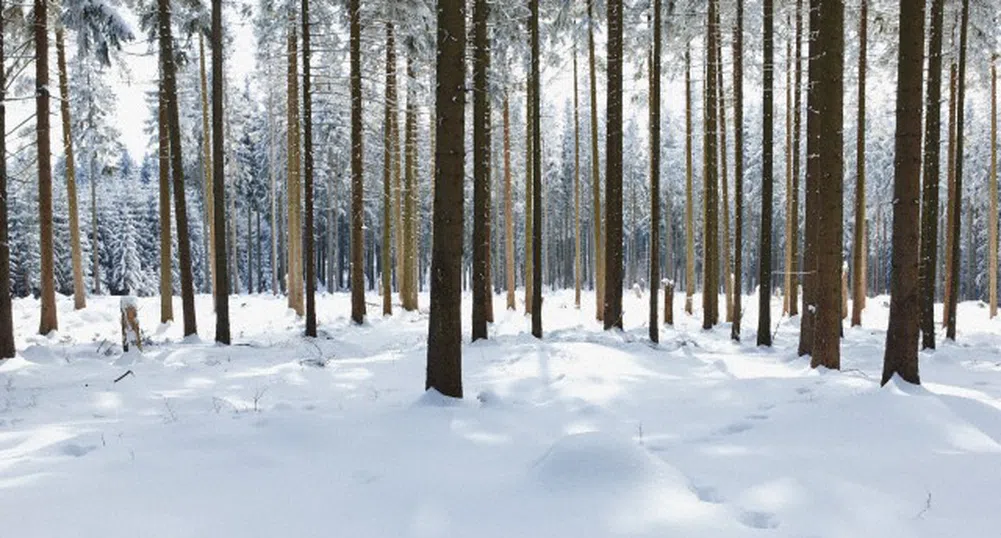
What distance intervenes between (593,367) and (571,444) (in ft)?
16.1

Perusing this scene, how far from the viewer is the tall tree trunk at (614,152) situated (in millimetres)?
13484

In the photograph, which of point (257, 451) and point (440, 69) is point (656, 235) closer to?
point (440, 69)

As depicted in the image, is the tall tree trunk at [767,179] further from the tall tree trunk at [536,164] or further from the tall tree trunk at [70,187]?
the tall tree trunk at [70,187]

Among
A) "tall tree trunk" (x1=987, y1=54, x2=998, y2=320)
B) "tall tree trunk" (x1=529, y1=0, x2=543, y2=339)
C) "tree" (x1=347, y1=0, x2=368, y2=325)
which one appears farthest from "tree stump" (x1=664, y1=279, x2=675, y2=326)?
"tall tree trunk" (x1=987, y1=54, x2=998, y2=320)

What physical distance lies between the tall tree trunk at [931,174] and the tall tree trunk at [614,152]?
5899mm

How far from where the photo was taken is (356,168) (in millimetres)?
15891

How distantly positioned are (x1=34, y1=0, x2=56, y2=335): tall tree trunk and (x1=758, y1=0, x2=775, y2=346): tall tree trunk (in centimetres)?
1383

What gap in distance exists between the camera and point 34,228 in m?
49.1

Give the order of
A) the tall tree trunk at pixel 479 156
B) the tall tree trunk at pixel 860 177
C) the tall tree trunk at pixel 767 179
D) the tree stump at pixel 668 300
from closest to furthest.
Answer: the tall tree trunk at pixel 479 156, the tall tree trunk at pixel 767 179, the tall tree trunk at pixel 860 177, the tree stump at pixel 668 300

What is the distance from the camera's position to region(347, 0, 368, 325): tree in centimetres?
1455

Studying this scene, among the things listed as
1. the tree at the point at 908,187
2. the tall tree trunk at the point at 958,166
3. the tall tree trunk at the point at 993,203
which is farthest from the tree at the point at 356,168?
the tall tree trunk at the point at 993,203

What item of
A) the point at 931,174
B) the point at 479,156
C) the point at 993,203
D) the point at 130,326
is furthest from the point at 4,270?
the point at 993,203

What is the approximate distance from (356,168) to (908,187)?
12.3m

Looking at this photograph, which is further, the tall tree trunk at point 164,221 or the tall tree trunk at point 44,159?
the tall tree trunk at point 164,221
